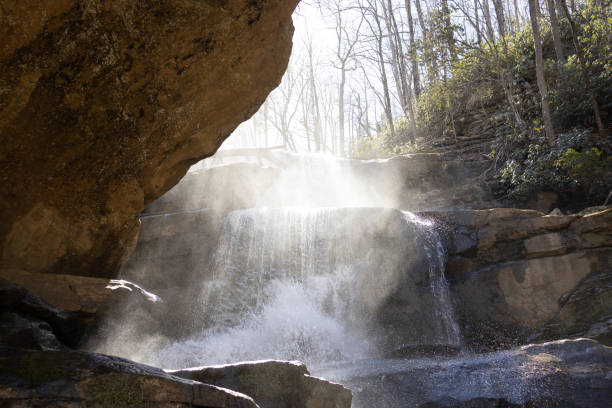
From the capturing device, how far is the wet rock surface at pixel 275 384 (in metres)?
3.67

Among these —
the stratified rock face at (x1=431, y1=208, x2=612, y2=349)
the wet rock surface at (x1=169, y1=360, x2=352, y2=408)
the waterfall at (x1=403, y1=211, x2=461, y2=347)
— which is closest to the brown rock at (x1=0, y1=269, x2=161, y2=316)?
the wet rock surface at (x1=169, y1=360, x2=352, y2=408)

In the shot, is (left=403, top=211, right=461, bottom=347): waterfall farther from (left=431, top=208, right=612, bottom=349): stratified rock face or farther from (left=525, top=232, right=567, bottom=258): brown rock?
(left=525, top=232, right=567, bottom=258): brown rock

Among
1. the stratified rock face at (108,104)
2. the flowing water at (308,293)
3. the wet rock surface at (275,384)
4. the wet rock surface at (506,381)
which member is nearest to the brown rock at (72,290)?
the stratified rock face at (108,104)

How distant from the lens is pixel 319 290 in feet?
28.9

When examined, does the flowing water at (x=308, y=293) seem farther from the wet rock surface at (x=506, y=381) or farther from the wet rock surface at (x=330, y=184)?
the wet rock surface at (x=330, y=184)

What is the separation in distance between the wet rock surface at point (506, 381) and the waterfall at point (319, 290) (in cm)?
198

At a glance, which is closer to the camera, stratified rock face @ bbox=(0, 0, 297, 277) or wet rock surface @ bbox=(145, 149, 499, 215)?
stratified rock face @ bbox=(0, 0, 297, 277)

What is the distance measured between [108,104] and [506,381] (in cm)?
492

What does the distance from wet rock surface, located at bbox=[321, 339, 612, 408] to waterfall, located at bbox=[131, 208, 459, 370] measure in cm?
198

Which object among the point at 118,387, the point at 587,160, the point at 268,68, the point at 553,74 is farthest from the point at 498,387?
the point at 553,74

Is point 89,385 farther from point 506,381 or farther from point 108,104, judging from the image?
point 506,381

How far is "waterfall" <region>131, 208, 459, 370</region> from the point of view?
24.8 feet

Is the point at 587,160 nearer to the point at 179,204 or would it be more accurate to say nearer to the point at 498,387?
the point at 498,387

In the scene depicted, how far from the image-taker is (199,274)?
9.84 m
